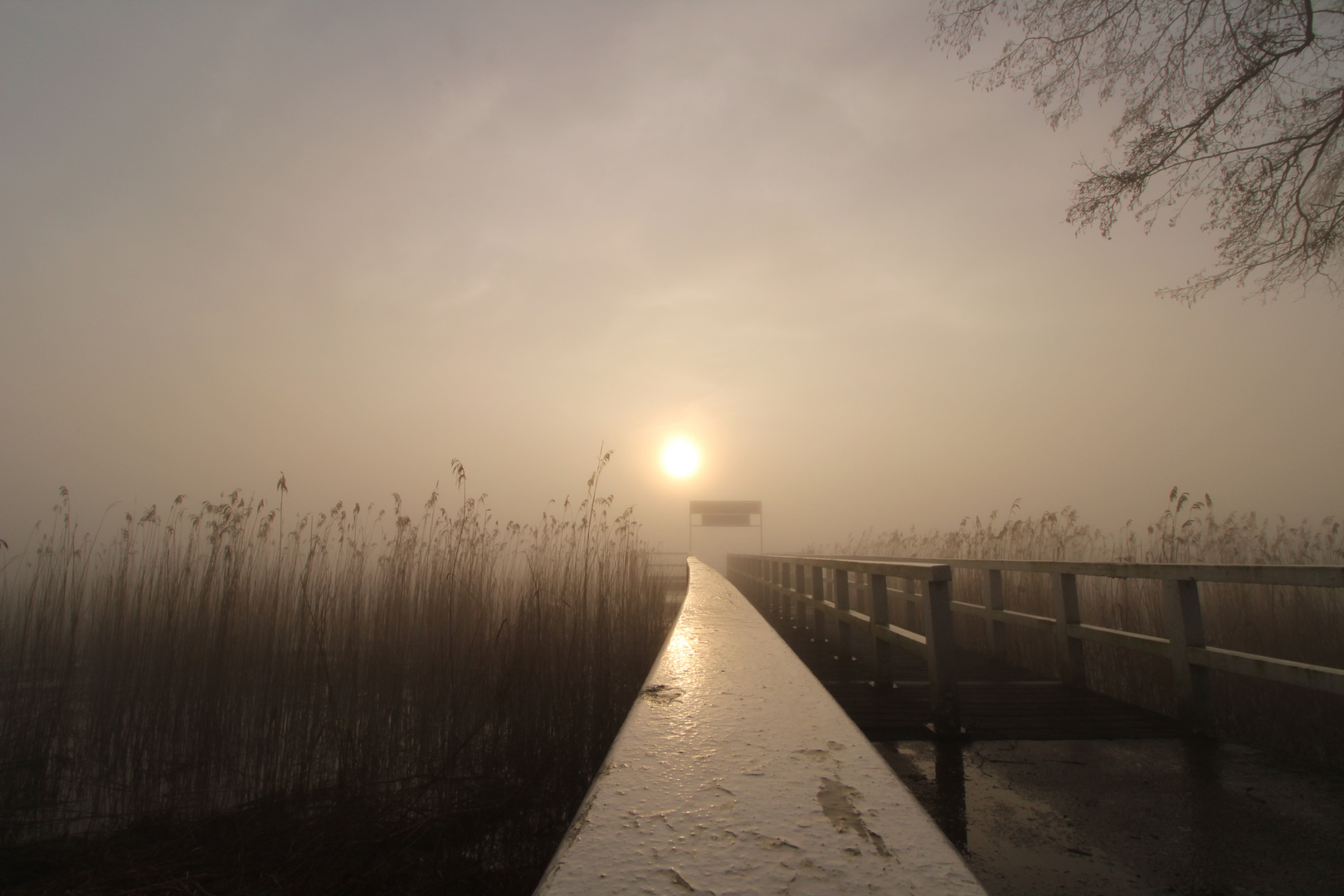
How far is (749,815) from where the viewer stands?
519 millimetres

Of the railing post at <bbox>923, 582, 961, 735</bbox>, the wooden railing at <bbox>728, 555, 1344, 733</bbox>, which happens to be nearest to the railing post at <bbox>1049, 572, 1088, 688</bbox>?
the wooden railing at <bbox>728, 555, 1344, 733</bbox>

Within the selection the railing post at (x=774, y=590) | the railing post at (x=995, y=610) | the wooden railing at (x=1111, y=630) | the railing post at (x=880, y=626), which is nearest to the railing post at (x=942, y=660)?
the wooden railing at (x=1111, y=630)

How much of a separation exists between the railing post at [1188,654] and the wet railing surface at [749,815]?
8.31 feet

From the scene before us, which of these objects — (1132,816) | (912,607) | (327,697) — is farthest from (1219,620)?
(327,697)

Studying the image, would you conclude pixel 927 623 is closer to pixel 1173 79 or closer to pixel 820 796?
pixel 820 796

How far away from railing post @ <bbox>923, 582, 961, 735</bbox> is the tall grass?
1.48 m

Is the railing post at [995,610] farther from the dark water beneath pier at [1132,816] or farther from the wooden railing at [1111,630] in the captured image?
the dark water beneath pier at [1132,816]

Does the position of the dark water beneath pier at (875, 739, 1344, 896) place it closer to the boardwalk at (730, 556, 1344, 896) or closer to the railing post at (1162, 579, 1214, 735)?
the boardwalk at (730, 556, 1344, 896)

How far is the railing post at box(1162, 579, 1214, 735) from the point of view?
2.48 metres

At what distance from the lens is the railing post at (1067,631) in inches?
130

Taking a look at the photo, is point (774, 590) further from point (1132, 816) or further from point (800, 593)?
point (1132, 816)

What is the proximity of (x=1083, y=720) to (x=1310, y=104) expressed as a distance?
5.22m

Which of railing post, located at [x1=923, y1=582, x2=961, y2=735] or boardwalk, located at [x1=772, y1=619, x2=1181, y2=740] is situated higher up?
railing post, located at [x1=923, y1=582, x2=961, y2=735]

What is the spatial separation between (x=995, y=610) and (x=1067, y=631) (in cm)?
74
